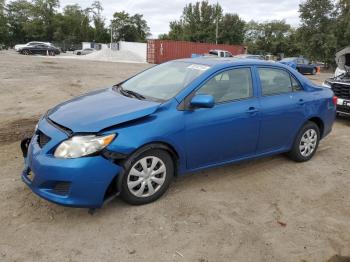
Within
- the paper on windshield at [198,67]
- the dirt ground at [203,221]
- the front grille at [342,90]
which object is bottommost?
the dirt ground at [203,221]

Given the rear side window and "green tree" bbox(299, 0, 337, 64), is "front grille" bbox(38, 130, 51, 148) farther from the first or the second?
"green tree" bbox(299, 0, 337, 64)

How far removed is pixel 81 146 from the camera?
3477 mm

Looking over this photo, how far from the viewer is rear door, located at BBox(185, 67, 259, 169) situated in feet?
13.7

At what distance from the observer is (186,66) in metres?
4.76

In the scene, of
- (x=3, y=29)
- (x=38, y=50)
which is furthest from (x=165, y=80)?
(x=3, y=29)

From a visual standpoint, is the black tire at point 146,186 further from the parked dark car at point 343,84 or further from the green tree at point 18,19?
the green tree at point 18,19

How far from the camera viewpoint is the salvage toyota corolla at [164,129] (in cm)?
350

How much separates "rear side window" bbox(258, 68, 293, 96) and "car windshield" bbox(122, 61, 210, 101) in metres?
0.90

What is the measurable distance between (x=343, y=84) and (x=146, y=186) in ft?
21.7

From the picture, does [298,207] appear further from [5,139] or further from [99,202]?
[5,139]

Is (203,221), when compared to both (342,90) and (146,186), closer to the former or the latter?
(146,186)

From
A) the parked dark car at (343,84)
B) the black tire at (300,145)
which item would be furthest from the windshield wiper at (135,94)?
the parked dark car at (343,84)

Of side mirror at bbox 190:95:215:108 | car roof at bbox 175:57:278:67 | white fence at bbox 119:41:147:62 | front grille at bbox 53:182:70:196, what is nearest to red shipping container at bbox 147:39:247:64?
white fence at bbox 119:41:147:62

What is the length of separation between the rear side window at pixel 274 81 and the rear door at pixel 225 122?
0.23m
